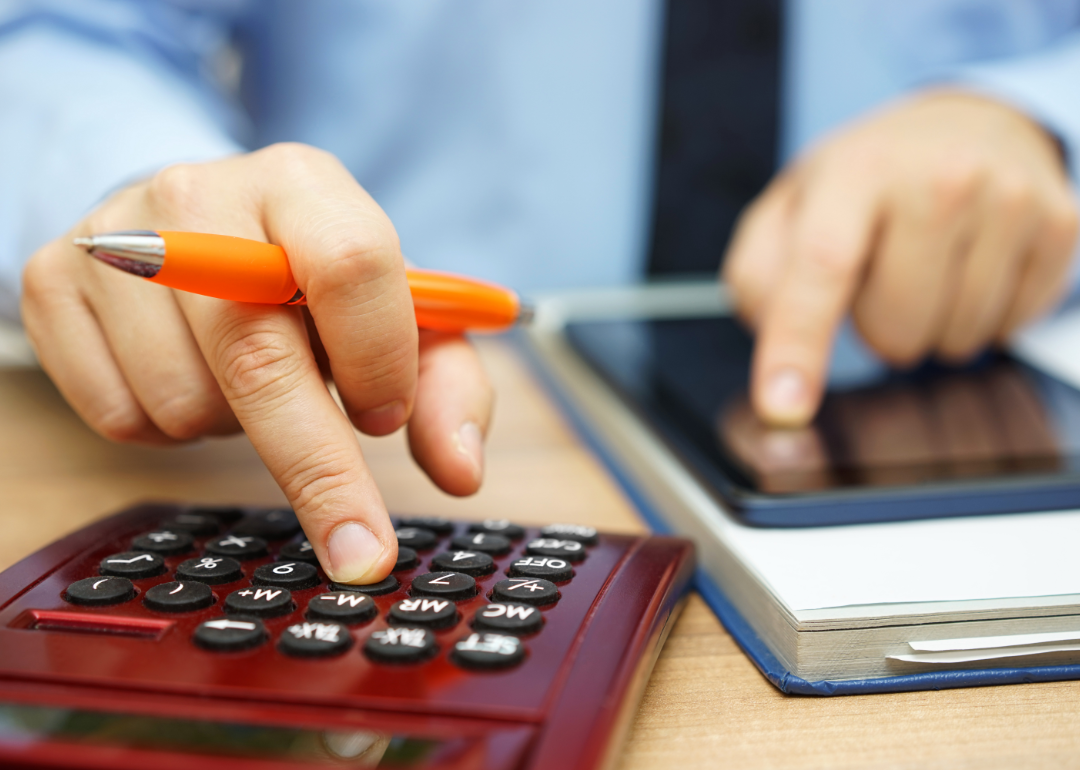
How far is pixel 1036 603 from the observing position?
0.23 meters

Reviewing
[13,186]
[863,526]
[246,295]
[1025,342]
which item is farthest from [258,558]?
[1025,342]

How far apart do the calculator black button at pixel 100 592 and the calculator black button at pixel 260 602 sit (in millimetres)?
28

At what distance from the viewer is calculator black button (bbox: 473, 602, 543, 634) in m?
0.21

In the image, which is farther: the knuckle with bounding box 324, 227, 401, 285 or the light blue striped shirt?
the light blue striped shirt

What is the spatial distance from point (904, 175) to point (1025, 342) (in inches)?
7.1

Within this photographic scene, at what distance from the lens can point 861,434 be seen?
391 mm

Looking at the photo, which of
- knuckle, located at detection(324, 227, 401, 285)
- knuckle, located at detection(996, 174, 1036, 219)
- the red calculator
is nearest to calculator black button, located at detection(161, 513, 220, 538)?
the red calculator

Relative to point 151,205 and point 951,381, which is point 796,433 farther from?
point 151,205

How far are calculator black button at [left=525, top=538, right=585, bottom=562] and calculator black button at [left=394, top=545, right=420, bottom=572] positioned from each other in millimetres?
36

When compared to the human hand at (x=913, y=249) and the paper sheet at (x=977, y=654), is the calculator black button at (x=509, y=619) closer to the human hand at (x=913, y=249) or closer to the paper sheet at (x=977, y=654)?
the paper sheet at (x=977, y=654)

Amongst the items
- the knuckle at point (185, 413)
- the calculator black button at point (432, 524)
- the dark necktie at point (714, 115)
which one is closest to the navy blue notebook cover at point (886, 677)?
the calculator black button at point (432, 524)

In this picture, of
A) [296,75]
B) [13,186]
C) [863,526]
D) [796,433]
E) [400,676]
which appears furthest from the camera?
[296,75]

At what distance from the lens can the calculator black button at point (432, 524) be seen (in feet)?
0.93

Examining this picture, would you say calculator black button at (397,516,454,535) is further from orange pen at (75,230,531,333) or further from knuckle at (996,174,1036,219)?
knuckle at (996,174,1036,219)
